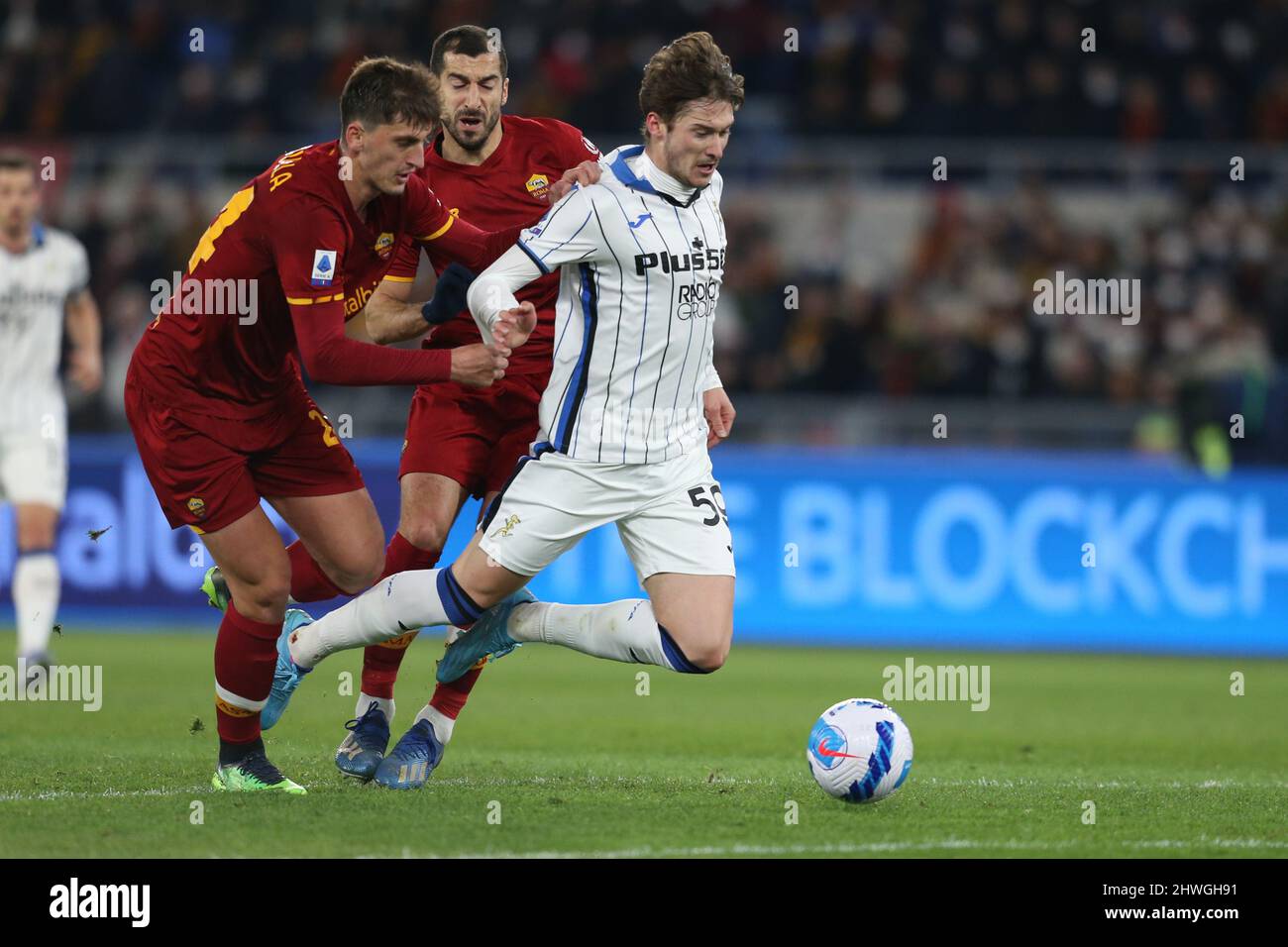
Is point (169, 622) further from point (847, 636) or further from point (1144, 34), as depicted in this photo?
point (1144, 34)

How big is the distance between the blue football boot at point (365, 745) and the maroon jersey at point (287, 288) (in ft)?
4.15

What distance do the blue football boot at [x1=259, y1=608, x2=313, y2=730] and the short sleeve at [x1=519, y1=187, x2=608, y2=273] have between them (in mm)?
1752

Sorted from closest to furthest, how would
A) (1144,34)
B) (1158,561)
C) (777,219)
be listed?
(1158,561) → (777,219) → (1144,34)

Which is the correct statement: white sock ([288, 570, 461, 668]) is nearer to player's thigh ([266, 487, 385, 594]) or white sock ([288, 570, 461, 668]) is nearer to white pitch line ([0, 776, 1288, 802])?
player's thigh ([266, 487, 385, 594])

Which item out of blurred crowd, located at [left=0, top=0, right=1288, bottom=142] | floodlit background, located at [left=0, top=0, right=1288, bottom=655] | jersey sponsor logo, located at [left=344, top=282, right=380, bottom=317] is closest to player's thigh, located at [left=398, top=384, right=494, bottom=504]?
jersey sponsor logo, located at [left=344, top=282, right=380, bottom=317]

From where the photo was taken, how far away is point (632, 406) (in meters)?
6.43

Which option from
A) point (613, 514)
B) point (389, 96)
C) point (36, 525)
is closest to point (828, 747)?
point (613, 514)

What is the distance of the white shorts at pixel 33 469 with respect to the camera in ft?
33.1

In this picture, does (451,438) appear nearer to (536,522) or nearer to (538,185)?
(536,522)

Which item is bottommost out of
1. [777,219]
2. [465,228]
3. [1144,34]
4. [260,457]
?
[260,457]

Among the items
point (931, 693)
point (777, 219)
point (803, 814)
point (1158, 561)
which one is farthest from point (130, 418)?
point (777, 219)

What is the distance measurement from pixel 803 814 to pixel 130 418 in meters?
2.77

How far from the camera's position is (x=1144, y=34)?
61.6 ft
